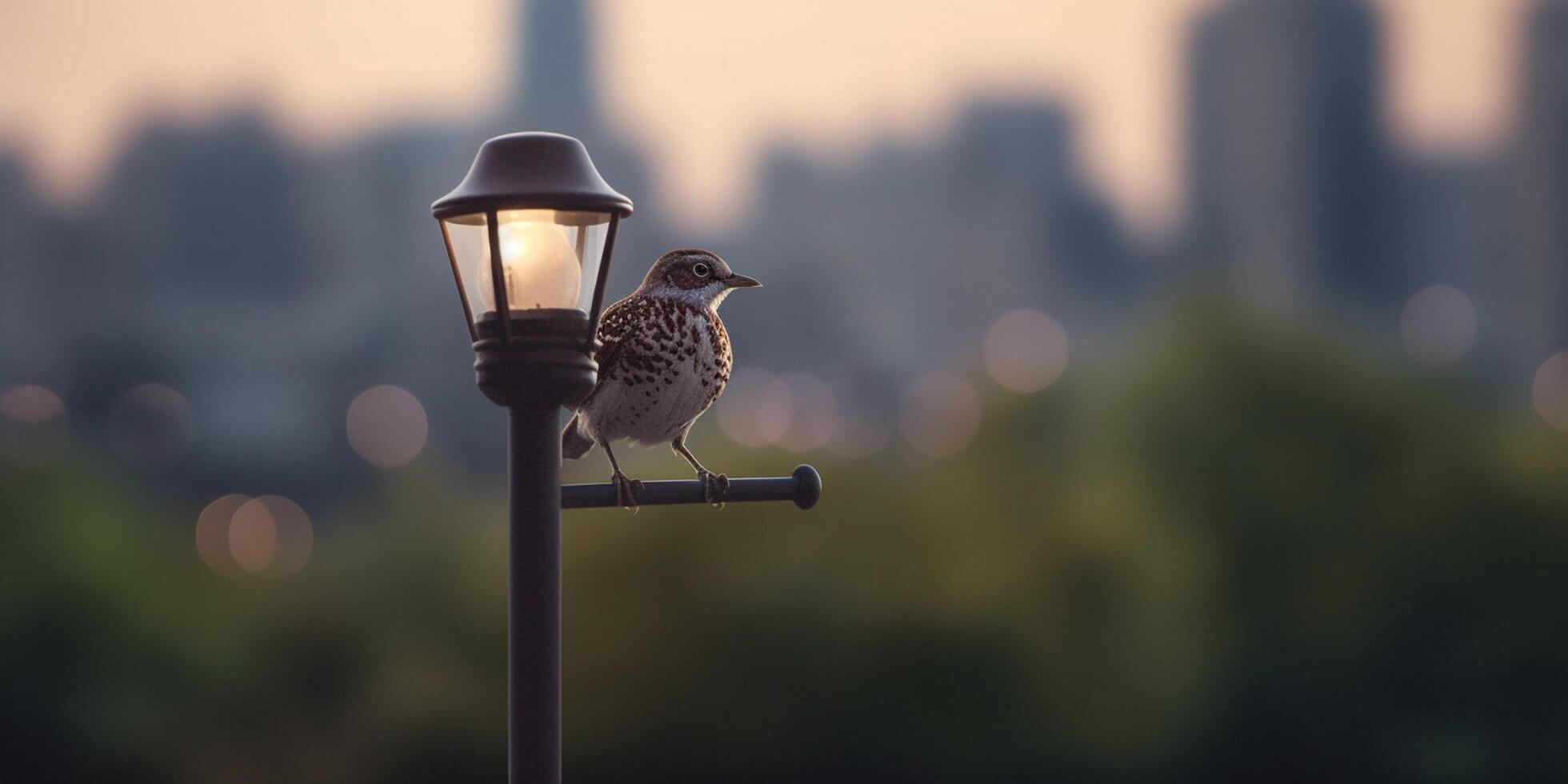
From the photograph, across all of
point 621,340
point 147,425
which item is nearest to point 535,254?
point 621,340

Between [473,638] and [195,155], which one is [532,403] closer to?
[473,638]

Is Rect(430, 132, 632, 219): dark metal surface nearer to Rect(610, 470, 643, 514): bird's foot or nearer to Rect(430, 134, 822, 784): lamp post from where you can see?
Rect(430, 134, 822, 784): lamp post

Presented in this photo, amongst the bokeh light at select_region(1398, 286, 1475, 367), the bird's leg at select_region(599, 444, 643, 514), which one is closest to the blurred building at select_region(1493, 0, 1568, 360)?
the bokeh light at select_region(1398, 286, 1475, 367)

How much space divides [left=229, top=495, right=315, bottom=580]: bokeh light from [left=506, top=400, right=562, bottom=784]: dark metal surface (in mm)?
58365

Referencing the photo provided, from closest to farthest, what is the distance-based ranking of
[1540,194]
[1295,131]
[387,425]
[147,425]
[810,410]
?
[810,410] < [147,425] < [387,425] < [1540,194] < [1295,131]

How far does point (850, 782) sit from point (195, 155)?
107375 mm

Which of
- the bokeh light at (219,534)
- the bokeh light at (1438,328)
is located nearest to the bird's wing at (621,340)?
the bokeh light at (1438,328)

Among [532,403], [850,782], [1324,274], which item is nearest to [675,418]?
[532,403]

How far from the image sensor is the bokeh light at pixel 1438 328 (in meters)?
30.9

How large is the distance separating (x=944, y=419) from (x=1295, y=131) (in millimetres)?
139191

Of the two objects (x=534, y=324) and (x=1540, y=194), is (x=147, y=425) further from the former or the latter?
(x=1540, y=194)

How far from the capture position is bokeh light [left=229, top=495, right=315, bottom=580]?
67.6 m

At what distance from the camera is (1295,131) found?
166 m

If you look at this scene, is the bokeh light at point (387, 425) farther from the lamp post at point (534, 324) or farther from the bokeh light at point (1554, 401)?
the lamp post at point (534, 324)
